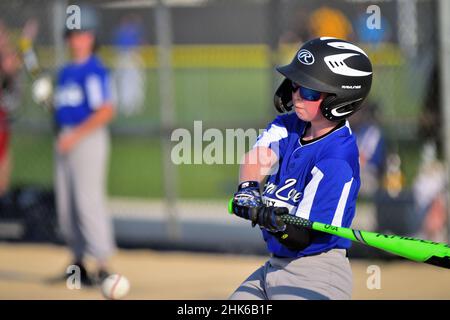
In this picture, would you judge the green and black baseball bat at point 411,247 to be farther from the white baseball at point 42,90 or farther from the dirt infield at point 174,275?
the white baseball at point 42,90

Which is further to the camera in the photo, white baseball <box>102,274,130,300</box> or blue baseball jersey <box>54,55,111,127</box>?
blue baseball jersey <box>54,55,111,127</box>

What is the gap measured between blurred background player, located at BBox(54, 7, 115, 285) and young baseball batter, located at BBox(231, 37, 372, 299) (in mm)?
3511

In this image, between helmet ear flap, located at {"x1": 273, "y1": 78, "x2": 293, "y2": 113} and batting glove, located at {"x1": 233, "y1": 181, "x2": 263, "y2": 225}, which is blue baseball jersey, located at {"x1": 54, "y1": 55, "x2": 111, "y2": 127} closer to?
helmet ear flap, located at {"x1": 273, "y1": 78, "x2": 293, "y2": 113}

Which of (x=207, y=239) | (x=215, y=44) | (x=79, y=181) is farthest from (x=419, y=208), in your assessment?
(x=215, y=44)

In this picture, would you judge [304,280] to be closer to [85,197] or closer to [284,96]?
[284,96]

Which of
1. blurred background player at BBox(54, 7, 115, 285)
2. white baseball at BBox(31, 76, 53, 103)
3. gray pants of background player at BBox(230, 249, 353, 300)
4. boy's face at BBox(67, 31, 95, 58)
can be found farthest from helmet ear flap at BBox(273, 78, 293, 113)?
white baseball at BBox(31, 76, 53, 103)

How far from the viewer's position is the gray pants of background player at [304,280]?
12.8 ft

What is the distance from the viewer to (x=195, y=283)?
760cm

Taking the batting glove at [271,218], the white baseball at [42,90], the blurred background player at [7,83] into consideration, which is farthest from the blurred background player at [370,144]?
the batting glove at [271,218]

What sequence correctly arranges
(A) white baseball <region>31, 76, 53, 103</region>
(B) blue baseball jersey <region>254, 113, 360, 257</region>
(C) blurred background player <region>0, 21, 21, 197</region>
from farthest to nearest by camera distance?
(C) blurred background player <region>0, 21, 21, 197</region> → (A) white baseball <region>31, 76, 53, 103</region> → (B) blue baseball jersey <region>254, 113, 360, 257</region>

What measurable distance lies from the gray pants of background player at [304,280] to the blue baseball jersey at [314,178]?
4cm

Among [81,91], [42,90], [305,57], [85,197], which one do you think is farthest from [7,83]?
[305,57]

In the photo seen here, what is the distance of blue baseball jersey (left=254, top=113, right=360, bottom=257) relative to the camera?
3.89 metres
